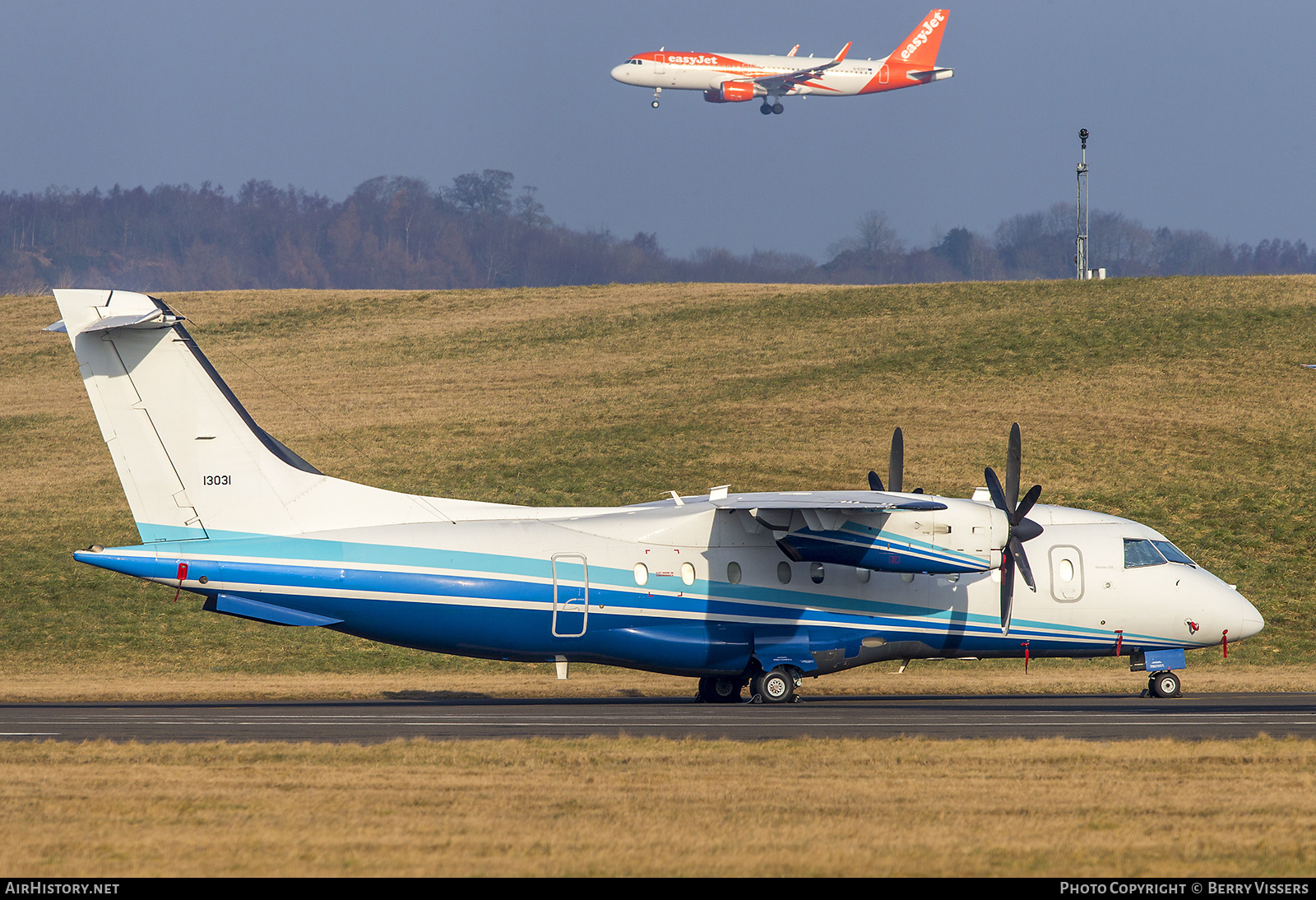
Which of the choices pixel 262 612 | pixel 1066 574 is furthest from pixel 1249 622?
pixel 262 612

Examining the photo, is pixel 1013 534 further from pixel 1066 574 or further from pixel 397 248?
pixel 397 248

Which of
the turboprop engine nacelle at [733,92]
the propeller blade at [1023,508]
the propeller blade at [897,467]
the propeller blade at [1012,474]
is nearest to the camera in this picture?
the propeller blade at [1023,508]

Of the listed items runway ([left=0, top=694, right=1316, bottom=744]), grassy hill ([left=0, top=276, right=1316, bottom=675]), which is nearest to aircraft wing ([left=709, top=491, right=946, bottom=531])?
runway ([left=0, top=694, right=1316, bottom=744])

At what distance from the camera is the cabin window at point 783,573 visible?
24656mm

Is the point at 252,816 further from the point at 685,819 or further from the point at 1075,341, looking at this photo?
the point at 1075,341

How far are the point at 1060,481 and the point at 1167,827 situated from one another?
33680 mm

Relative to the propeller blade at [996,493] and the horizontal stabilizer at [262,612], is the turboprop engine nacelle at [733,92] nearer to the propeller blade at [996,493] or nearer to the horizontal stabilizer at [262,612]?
the propeller blade at [996,493]

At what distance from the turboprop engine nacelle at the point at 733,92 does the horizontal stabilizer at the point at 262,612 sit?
68339 millimetres

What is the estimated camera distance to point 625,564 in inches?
951

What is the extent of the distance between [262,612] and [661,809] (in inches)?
457

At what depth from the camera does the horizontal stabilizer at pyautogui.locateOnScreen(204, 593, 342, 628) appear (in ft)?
72.9

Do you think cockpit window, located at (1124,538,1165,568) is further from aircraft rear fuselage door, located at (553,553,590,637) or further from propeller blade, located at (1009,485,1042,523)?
aircraft rear fuselage door, located at (553,553,590,637)

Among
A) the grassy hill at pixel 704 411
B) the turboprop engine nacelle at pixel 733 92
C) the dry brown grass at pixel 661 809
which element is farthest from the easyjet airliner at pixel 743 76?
Result: the dry brown grass at pixel 661 809

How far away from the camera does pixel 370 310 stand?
7338cm
